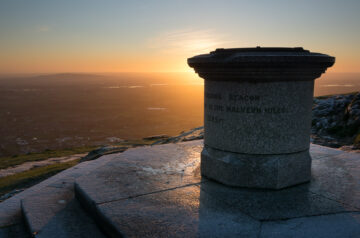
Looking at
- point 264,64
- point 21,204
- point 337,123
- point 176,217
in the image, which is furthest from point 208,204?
point 337,123

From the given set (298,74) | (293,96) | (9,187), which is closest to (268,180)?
(293,96)

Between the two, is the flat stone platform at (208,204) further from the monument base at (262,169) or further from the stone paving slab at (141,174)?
the monument base at (262,169)

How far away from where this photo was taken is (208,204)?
399 centimetres

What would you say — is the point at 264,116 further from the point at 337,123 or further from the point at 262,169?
the point at 337,123

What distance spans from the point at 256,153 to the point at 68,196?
303 cm

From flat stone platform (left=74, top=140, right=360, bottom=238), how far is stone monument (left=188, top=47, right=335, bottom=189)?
0.26m

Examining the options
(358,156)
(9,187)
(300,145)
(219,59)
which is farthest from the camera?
(9,187)

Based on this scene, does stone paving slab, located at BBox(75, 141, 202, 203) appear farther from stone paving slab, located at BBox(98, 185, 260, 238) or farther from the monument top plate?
the monument top plate

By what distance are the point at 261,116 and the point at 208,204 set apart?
1.49m

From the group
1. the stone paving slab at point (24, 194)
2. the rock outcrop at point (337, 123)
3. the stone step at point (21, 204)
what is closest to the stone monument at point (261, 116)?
the stone step at point (21, 204)

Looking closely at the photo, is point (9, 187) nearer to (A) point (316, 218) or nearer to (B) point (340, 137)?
(A) point (316, 218)

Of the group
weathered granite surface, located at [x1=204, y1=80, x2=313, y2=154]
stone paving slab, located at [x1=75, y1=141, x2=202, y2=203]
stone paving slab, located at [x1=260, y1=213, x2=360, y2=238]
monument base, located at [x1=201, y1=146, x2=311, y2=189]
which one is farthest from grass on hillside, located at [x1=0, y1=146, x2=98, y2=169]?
stone paving slab, located at [x1=260, y1=213, x2=360, y2=238]

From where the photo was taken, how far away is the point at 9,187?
6.79 metres

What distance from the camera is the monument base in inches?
177
